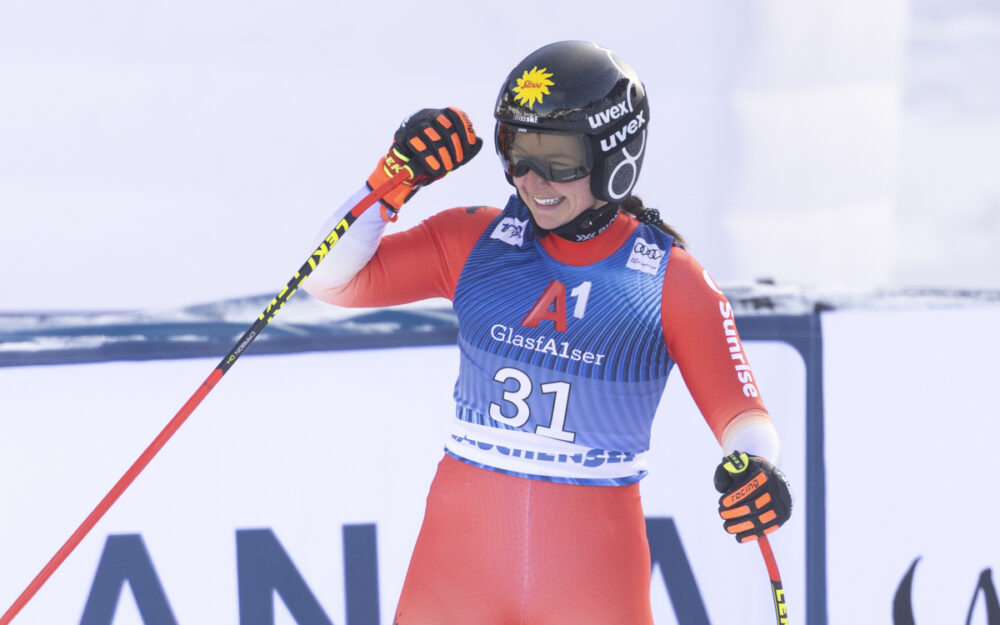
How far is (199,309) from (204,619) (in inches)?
35.4

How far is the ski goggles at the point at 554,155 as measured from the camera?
79.5 inches

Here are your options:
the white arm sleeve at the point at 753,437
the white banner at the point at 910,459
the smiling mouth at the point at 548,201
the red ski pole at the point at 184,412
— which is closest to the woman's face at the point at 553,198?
the smiling mouth at the point at 548,201

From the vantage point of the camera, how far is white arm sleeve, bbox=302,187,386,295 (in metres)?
2.11

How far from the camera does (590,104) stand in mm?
2012

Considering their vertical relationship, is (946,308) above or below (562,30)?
below

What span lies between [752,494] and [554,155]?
2.48 ft

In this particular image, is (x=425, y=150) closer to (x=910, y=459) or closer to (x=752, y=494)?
(x=752, y=494)

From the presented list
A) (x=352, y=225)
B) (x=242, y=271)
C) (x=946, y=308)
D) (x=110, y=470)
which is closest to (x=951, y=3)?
(x=946, y=308)

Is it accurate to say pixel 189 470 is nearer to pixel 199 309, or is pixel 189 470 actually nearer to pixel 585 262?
pixel 199 309

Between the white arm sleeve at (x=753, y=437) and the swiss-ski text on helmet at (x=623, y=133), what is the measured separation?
59 cm

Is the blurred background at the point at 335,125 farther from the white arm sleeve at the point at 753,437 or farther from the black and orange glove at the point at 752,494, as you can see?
the black and orange glove at the point at 752,494

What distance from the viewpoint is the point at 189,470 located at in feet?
9.61

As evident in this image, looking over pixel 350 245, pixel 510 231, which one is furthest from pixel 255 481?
pixel 510 231

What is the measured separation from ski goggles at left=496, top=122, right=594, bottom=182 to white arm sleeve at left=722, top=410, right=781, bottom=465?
1.90 feet
